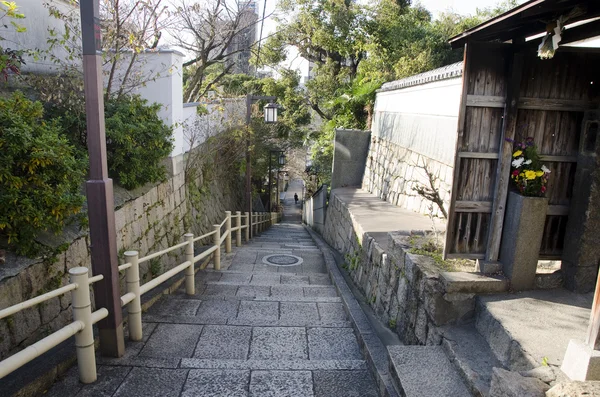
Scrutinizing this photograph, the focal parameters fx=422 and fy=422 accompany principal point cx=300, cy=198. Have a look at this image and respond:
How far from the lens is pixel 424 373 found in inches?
116

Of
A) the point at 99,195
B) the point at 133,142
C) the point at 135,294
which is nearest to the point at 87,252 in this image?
the point at 135,294

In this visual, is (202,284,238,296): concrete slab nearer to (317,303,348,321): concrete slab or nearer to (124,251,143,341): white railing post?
(317,303,348,321): concrete slab

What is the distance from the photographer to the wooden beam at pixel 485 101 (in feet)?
12.1

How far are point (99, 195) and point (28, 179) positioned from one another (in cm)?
67

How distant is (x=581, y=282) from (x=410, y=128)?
20.6 feet

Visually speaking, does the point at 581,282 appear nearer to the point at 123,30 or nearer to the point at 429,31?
the point at 123,30

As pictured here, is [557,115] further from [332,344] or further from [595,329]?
[332,344]

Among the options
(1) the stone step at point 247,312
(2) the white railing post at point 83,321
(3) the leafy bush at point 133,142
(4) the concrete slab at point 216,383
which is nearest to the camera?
(2) the white railing post at point 83,321

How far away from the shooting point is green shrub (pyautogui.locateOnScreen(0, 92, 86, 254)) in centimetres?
327

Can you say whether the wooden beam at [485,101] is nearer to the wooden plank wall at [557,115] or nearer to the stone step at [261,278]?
the wooden plank wall at [557,115]

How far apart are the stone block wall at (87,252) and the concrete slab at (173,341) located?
2.74ft

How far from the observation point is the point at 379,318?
4906mm

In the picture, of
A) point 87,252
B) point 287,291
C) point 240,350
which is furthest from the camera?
point 287,291

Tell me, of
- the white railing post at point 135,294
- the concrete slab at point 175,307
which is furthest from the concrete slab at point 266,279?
the white railing post at point 135,294
